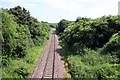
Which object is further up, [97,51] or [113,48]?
[113,48]

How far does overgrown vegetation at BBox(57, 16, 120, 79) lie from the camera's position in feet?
87.9

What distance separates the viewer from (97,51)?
38406 millimetres

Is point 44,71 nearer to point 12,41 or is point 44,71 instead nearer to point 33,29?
point 12,41

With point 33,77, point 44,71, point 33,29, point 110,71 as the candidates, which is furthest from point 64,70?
point 33,29

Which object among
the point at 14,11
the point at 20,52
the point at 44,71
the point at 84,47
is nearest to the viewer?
the point at 44,71

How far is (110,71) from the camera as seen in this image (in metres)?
25.3

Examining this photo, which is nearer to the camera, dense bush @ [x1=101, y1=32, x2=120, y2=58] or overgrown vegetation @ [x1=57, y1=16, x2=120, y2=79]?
overgrown vegetation @ [x1=57, y1=16, x2=120, y2=79]

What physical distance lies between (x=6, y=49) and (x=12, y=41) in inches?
48.6

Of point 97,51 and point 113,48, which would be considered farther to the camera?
point 97,51

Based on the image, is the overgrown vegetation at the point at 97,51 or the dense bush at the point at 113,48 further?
the dense bush at the point at 113,48

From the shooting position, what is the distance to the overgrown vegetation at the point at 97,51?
26781 millimetres

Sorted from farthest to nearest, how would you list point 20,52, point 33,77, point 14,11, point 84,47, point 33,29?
1. point 33,29
2. point 14,11
3. point 84,47
4. point 20,52
5. point 33,77

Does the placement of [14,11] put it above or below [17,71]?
above

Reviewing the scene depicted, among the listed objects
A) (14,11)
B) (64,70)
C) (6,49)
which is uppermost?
(14,11)
